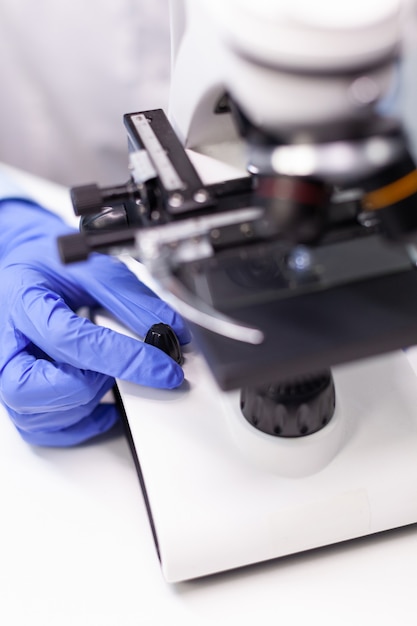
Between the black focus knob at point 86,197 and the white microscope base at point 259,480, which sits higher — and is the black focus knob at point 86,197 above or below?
above

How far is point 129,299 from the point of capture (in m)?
1.06

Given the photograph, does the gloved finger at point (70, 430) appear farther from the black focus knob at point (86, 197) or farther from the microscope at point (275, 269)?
the black focus knob at point (86, 197)

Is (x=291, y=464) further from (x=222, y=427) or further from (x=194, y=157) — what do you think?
(x=194, y=157)

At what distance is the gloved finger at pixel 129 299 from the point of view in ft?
3.40

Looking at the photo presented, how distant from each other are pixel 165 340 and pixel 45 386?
171mm

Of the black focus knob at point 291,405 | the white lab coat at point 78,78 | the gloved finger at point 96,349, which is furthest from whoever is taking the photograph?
the white lab coat at point 78,78

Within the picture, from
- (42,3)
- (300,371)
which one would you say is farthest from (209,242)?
(42,3)

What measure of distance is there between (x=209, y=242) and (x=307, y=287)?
11 centimetres

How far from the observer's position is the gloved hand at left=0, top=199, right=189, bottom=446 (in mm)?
952

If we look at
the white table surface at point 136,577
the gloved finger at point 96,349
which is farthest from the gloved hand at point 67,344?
the white table surface at point 136,577

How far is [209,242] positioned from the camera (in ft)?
2.52

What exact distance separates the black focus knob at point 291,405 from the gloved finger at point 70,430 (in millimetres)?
266

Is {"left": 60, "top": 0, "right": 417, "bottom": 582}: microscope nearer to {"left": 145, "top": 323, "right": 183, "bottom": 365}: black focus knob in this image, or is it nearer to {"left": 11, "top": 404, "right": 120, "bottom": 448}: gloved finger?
{"left": 145, "top": 323, "right": 183, "bottom": 365}: black focus knob

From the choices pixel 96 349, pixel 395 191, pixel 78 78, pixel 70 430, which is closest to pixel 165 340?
pixel 96 349
